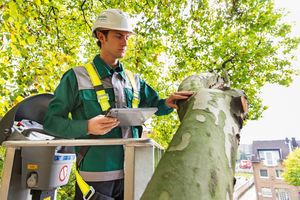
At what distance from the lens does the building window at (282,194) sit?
28.5m

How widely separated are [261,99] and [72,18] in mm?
9062

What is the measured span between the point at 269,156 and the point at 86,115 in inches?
1464

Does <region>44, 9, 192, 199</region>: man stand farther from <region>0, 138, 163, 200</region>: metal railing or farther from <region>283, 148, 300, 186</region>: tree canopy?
<region>283, 148, 300, 186</region>: tree canopy

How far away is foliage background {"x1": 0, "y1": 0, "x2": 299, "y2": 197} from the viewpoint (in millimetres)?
4473

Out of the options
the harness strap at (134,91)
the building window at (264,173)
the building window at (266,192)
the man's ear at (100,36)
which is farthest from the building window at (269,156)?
the man's ear at (100,36)

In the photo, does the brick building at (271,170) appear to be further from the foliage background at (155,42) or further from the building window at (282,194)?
the foliage background at (155,42)

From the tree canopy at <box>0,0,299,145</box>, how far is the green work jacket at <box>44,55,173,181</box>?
2.09 m

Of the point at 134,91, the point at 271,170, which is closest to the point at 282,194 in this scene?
the point at 271,170

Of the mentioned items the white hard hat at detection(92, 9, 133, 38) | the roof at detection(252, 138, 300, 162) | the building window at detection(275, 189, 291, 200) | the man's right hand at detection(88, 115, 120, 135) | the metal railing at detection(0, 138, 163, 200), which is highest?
the roof at detection(252, 138, 300, 162)

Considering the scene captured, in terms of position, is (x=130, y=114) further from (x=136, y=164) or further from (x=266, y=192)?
(x=266, y=192)

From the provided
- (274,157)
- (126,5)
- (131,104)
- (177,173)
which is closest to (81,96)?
(131,104)

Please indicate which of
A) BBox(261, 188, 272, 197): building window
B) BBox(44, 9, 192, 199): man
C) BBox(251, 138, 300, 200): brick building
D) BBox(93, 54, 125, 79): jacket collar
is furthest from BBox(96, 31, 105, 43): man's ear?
BBox(261, 188, 272, 197): building window

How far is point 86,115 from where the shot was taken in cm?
183

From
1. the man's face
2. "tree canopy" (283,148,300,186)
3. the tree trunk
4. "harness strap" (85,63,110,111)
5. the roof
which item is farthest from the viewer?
the roof
